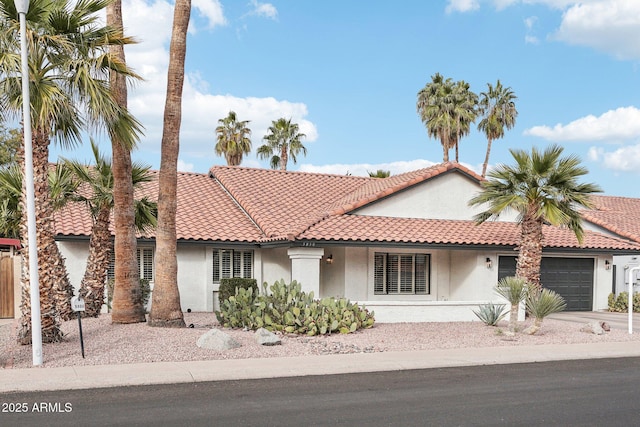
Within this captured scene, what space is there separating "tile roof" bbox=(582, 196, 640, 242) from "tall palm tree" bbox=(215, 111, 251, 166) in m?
26.7

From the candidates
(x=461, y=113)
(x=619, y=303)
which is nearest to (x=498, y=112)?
(x=461, y=113)

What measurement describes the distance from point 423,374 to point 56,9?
9797 millimetres

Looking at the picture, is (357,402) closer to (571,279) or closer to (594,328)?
(594,328)

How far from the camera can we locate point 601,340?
16.4 meters

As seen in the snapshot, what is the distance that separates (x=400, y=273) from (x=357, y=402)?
14.1m

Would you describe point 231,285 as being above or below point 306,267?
below

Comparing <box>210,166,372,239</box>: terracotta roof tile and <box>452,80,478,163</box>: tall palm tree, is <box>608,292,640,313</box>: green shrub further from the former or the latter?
<box>452,80,478,163</box>: tall palm tree

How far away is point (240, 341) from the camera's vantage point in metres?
14.1

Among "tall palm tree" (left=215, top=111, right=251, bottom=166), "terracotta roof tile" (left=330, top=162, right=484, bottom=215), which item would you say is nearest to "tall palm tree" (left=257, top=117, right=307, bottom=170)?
"tall palm tree" (left=215, top=111, right=251, bottom=166)

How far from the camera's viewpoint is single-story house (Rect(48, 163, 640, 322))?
19984 mm

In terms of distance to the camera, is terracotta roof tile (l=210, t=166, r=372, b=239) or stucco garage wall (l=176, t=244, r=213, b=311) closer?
stucco garage wall (l=176, t=244, r=213, b=311)

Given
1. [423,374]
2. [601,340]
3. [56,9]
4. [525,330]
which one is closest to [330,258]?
[525,330]

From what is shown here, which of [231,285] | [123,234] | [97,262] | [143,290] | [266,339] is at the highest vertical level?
[123,234]

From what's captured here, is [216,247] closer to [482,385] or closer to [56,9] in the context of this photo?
[56,9]
